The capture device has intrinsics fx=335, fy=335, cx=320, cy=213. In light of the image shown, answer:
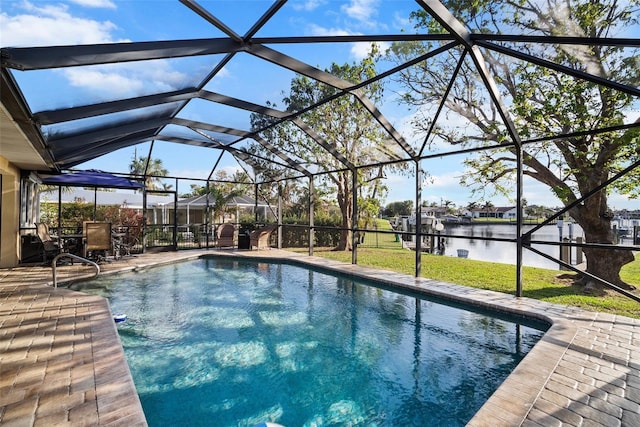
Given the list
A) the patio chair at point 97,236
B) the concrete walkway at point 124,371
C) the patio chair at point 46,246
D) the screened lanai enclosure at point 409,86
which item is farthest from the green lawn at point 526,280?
the patio chair at point 46,246

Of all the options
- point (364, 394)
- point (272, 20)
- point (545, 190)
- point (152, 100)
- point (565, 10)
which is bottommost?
point (364, 394)

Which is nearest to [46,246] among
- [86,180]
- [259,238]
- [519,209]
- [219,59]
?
[86,180]

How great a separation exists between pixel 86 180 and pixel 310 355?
29.7 ft

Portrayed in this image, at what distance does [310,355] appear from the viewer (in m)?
4.55

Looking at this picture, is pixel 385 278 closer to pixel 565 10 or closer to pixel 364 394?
pixel 364 394

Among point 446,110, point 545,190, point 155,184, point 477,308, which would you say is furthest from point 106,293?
point 155,184

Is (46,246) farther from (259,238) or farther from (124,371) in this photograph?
(124,371)

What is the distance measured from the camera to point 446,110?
30.6ft

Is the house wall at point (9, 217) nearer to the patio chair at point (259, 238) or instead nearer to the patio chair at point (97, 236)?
the patio chair at point (97, 236)

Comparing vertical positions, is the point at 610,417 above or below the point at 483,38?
below

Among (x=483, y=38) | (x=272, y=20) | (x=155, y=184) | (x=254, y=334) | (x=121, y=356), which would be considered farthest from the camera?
(x=155, y=184)

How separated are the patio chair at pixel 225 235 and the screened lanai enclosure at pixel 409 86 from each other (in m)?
3.23

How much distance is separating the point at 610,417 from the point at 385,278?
18.1ft

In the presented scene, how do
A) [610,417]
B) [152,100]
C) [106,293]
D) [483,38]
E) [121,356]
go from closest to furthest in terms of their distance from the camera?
[610,417] < [121,356] < [483,38] < [152,100] < [106,293]
